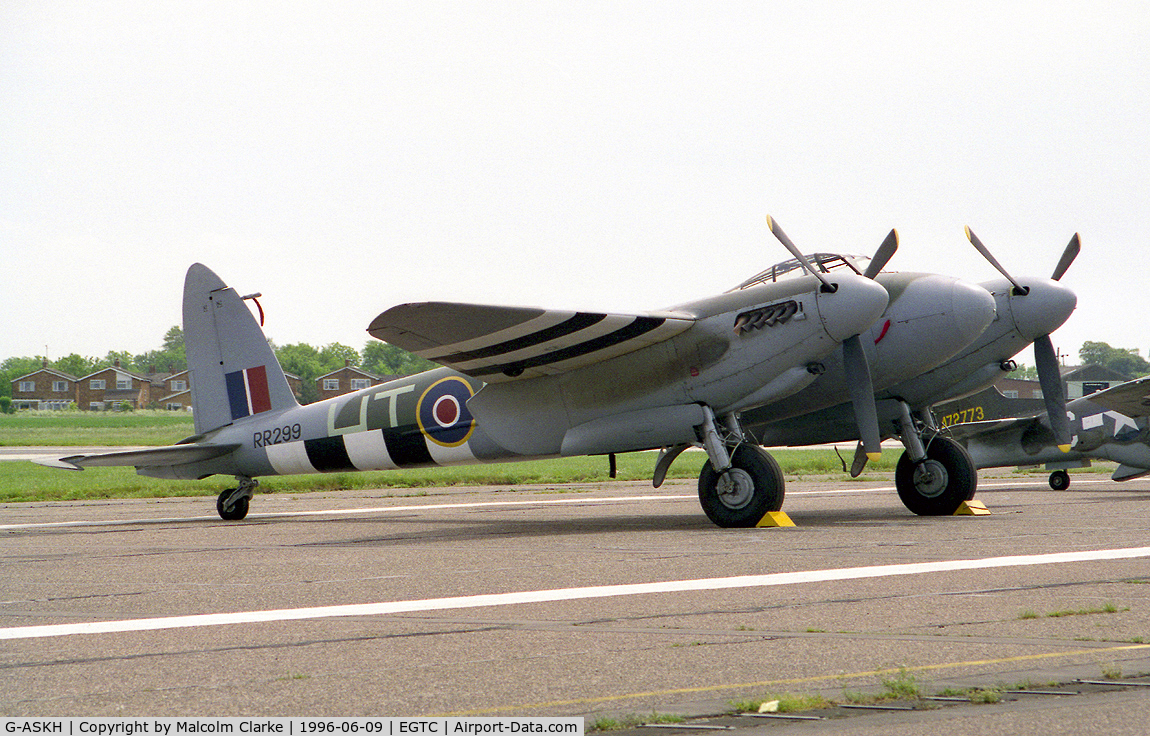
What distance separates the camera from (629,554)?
905 cm

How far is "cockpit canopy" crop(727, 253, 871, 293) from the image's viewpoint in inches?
481

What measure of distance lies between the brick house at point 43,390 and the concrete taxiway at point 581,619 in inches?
5444

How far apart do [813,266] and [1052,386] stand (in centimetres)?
378

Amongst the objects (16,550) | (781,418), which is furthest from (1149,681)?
(16,550)

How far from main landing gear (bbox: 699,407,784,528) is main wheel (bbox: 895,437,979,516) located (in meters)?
2.79

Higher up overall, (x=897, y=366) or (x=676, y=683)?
(x=897, y=366)

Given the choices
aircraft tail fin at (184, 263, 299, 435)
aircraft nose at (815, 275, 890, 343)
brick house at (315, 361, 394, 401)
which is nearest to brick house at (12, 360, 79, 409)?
brick house at (315, 361, 394, 401)

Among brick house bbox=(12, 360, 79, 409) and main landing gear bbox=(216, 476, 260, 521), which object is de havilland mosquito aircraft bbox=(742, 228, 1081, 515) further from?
brick house bbox=(12, 360, 79, 409)

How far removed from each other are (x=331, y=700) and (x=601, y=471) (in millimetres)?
27593

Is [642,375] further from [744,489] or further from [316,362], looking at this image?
[316,362]

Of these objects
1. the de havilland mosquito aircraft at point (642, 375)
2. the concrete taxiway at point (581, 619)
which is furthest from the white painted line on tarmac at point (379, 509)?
the concrete taxiway at point (581, 619)

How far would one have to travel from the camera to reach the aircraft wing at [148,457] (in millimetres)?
14516

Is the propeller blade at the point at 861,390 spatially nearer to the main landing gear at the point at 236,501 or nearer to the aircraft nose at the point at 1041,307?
the aircraft nose at the point at 1041,307

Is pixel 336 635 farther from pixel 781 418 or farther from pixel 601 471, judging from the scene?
pixel 601 471
